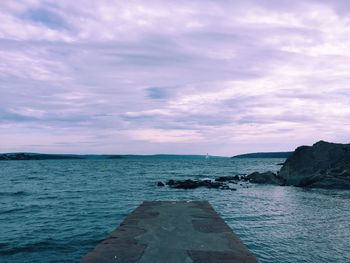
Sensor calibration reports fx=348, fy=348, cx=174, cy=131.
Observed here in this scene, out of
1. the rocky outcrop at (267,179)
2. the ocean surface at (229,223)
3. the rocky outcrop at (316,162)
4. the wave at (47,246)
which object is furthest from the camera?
the rocky outcrop at (267,179)

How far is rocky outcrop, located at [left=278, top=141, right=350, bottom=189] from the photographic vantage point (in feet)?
173

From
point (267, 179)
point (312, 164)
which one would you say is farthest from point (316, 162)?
point (267, 179)

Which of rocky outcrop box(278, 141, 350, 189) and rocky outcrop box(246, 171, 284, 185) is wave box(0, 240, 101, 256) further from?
rocky outcrop box(246, 171, 284, 185)

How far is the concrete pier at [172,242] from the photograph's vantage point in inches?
404

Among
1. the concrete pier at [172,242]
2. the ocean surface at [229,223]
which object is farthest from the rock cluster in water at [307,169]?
the concrete pier at [172,242]

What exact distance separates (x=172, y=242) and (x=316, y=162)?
173 feet

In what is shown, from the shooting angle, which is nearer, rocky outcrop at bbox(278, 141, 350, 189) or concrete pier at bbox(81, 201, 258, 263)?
concrete pier at bbox(81, 201, 258, 263)

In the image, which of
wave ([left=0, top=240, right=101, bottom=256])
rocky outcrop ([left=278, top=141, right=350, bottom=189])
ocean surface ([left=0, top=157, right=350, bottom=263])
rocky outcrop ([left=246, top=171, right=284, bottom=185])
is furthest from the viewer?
rocky outcrop ([left=246, top=171, right=284, bottom=185])

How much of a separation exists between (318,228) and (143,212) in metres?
10.9

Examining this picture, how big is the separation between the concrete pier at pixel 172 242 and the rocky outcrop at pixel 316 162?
38.0 metres

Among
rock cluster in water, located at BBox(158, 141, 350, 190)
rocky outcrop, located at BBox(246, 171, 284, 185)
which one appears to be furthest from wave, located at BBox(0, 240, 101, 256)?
rocky outcrop, located at BBox(246, 171, 284, 185)

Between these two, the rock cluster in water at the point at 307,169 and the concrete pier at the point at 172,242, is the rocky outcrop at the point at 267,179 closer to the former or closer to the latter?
the rock cluster in water at the point at 307,169

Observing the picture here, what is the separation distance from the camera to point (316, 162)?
59094mm

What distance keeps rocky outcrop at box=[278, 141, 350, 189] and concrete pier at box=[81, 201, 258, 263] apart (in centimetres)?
3801
